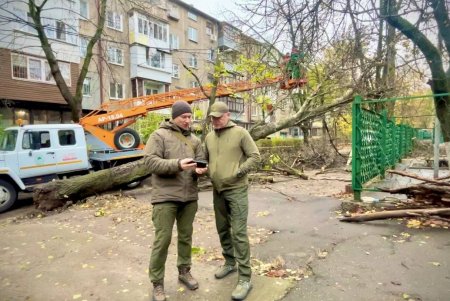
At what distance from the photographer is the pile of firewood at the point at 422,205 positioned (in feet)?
16.1

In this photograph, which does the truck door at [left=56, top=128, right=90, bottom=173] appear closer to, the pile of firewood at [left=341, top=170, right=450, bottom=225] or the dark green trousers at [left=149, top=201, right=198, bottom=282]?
the dark green trousers at [left=149, top=201, right=198, bottom=282]

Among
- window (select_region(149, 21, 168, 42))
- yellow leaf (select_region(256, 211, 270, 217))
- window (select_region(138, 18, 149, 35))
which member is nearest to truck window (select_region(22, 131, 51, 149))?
yellow leaf (select_region(256, 211, 270, 217))

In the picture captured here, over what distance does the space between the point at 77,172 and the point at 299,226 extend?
26.1ft

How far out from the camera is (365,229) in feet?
16.4

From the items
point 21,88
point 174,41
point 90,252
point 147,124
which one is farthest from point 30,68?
point 90,252

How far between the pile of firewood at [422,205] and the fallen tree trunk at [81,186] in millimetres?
5346

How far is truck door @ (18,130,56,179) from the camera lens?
9305 millimetres

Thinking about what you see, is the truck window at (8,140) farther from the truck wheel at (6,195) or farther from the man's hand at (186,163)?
the man's hand at (186,163)

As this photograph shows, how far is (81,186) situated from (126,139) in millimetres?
3761

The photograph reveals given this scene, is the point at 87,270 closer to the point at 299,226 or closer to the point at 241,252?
the point at 241,252

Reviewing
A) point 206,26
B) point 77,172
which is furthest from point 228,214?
point 206,26

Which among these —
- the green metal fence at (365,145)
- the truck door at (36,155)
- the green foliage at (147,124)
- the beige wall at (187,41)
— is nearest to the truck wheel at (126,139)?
the truck door at (36,155)

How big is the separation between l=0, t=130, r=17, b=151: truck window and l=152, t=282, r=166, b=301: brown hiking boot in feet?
27.1

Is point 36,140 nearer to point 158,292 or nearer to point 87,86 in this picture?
point 158,292
